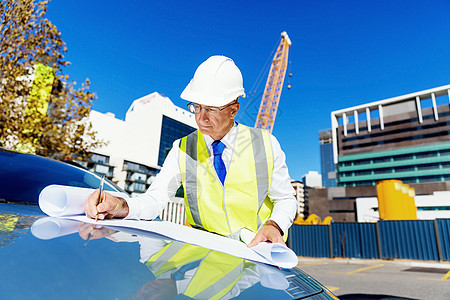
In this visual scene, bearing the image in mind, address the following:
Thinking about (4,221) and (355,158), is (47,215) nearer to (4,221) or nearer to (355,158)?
(4,221)

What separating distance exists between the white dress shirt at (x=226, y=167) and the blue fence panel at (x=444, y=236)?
13.5 m

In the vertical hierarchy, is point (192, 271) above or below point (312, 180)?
below

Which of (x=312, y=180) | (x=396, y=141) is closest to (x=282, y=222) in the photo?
(x=396, y=141)

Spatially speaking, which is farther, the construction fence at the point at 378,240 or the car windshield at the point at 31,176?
the construction fence at the point at 378,240

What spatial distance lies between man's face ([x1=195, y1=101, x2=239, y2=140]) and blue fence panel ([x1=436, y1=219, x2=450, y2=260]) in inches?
541

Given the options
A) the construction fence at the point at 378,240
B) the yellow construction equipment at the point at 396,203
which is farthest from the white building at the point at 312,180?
the construction fence at the point at 378,240

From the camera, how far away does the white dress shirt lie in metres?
1.25

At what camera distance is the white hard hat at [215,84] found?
127 centimetres

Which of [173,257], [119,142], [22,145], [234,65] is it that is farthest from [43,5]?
[119,142]

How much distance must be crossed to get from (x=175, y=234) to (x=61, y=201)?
0.50m

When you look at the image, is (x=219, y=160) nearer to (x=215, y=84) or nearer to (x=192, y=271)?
(x=215, y=84)

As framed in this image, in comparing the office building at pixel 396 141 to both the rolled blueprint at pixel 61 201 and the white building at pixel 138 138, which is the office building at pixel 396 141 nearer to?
the white building at pixel 138 138

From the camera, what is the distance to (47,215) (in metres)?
1.15

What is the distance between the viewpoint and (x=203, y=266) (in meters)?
0.72
